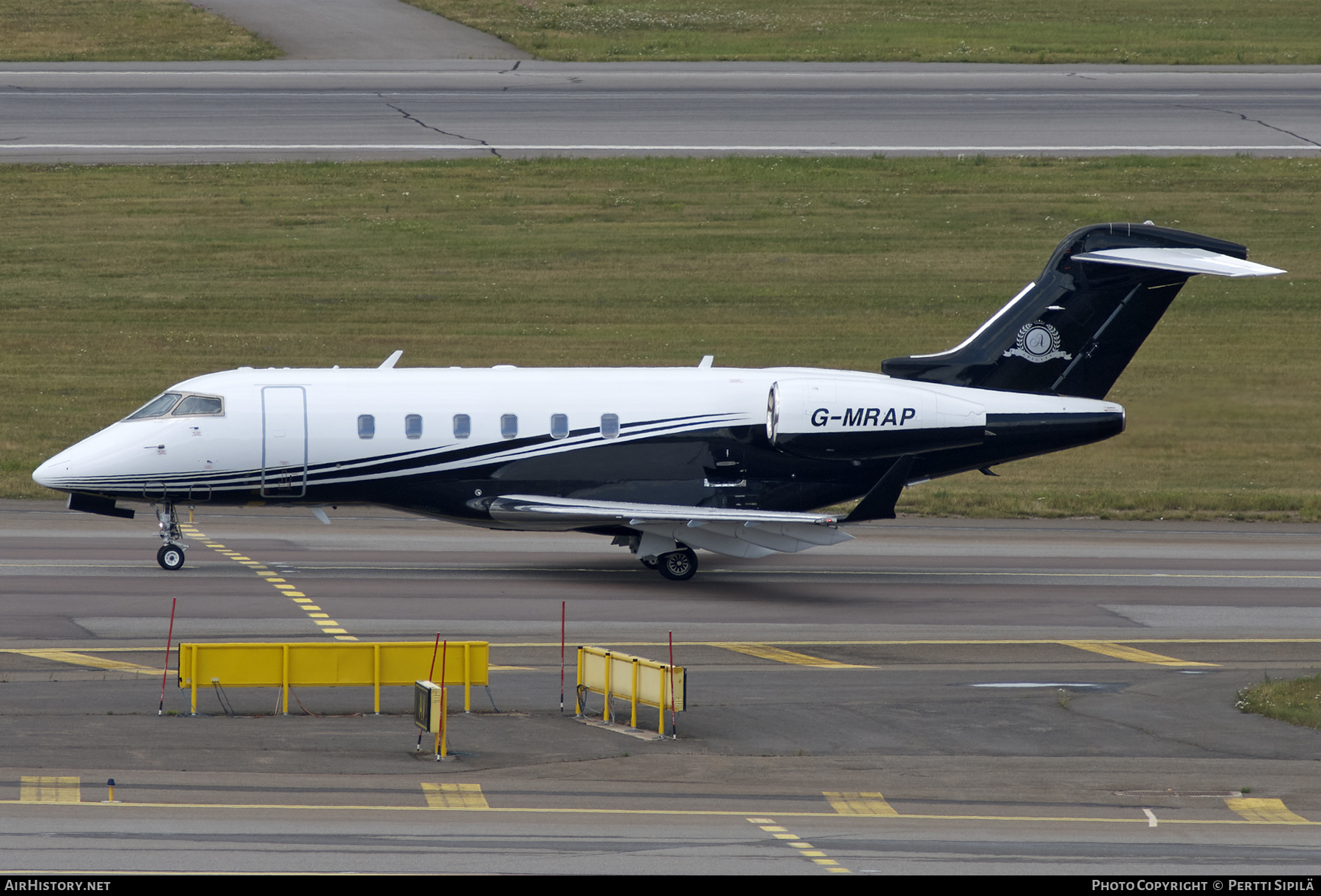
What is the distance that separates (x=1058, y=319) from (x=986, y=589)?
523 cm

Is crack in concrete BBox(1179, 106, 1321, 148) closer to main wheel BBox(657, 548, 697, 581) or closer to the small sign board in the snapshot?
main wheel BBox(657, 548, 697, 581)

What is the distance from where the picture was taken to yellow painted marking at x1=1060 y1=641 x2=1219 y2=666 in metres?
23.2

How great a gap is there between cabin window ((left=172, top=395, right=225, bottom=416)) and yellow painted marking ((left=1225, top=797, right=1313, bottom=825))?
1858 cm

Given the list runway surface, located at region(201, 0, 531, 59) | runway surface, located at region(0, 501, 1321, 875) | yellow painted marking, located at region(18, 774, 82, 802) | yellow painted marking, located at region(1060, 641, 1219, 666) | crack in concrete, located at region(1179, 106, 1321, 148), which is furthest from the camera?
runway surface, located at region(201, 0, 531, 59)

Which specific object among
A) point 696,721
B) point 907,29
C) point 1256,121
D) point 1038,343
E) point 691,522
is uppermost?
point 907,29

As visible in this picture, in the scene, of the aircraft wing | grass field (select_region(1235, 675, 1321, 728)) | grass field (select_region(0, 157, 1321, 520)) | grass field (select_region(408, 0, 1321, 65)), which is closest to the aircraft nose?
the aircraft wing

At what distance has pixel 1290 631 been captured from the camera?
84.2 feet

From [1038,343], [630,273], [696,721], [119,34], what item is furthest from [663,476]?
[119,34]

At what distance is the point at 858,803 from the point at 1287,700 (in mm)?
7527

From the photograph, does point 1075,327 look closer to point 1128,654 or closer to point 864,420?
point 864,420

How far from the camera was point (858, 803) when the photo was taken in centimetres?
1596

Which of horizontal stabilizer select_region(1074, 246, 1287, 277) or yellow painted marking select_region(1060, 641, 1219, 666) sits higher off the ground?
horizontal stabilizer select_region(1074, 246, 1287, 277)

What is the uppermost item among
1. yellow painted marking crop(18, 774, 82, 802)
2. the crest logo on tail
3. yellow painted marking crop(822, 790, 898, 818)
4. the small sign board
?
the crest logo on tail
